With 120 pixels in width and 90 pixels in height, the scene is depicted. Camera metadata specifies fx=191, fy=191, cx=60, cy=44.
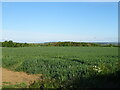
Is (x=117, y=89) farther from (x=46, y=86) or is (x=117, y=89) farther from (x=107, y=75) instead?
(x=46, y=86)

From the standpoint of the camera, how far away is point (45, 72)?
9008 mm

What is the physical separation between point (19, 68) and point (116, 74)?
5.94 m

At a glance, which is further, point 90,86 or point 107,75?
point 107,75

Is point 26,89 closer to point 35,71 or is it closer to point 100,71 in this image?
point 100,71

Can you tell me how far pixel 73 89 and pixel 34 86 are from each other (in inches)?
50.8

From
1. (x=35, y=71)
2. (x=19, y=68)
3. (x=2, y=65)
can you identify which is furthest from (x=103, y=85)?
(x=2, y=65)

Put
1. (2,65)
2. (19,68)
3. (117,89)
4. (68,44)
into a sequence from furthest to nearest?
(68,44) → (2,65) → (19,68) → (117,89)

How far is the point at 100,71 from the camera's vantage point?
6.82 metres

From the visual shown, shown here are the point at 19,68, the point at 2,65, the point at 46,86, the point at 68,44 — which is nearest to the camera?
the point at 46,86

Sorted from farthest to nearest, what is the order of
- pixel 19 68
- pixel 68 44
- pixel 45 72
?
pixel 68 44 → pixel 19 68 → pixel 45 72

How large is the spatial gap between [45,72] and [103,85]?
13.2 ft

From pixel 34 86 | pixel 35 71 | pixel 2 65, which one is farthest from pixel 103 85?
pixel 2 65

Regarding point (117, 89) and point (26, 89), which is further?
point (26, 89)

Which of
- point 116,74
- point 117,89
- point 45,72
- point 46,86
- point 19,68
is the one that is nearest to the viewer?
point 117,89
